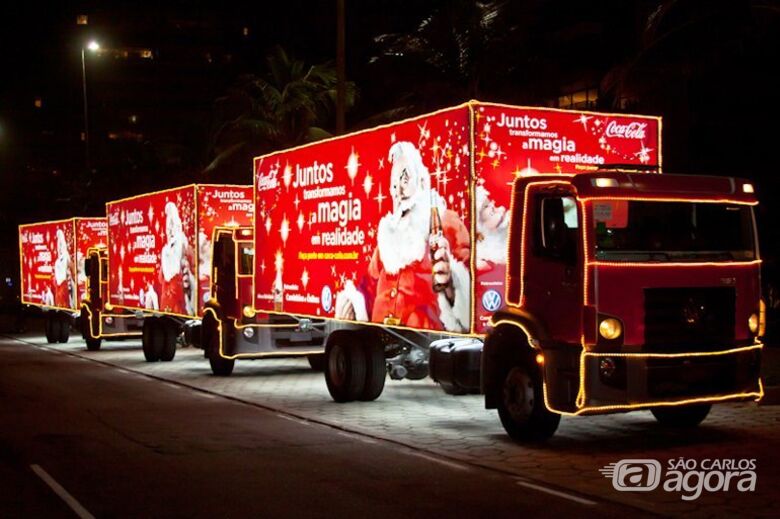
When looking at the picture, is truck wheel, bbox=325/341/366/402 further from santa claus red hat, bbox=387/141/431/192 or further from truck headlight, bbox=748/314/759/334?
truck headlight, bbox=748/314/759/334

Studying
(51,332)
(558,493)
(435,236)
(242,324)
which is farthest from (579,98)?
(558,493)

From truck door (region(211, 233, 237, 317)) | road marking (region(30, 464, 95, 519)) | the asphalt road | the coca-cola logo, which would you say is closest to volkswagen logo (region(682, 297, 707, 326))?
the asphalt road

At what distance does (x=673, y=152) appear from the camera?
27391 millimetres

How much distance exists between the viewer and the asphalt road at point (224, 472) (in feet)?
27.7

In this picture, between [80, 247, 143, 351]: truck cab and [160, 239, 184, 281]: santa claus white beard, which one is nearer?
[160, 239, 184, 281]: santa claus white beard

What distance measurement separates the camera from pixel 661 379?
10500mm

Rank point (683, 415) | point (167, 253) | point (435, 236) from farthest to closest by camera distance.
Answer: point (167, 253) < point (435, 236) < point (683, 415)

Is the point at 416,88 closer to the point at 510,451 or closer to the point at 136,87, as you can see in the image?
the point at 510,451

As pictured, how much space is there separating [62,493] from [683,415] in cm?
688

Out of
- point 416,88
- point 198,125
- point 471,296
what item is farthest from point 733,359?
point 198,125

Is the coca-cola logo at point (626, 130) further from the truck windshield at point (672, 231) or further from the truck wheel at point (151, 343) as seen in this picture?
the truck wheel at point (151, 343)

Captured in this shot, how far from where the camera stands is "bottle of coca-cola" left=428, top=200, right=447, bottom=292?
12445mm

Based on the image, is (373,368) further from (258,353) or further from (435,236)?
(258,353)

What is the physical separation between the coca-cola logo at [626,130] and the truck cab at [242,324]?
7.23m
